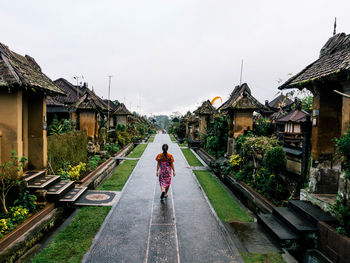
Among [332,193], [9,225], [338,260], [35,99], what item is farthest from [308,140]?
[35,99]

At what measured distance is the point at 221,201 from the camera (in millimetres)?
7465

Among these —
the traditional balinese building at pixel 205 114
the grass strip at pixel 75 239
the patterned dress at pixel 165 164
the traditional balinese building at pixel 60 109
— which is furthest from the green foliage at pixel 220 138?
the grass strip at pixel 75 239

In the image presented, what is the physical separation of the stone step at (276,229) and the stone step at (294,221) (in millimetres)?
96

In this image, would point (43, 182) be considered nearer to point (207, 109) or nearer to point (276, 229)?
point (276, 229)

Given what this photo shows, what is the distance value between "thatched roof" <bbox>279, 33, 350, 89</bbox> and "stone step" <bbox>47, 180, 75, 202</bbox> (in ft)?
23.5

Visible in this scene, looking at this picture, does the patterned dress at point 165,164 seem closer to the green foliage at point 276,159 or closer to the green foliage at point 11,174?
the green foliage at point 276,159

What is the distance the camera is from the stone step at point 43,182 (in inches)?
240

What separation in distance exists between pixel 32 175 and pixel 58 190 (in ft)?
2.78

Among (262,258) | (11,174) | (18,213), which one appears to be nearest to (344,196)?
(262,258)

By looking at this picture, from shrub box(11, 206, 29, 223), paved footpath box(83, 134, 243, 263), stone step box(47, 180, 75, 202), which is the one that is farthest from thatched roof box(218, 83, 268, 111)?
shrub box(11, 206, 29, 223)

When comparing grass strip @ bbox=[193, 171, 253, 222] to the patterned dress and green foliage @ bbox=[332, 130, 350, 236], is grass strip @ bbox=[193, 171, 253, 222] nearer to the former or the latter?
the patterned dress

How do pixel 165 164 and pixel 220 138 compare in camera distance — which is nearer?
pixel 165 164

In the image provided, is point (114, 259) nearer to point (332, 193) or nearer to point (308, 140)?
point (332, 193)

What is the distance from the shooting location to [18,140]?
5758mm
